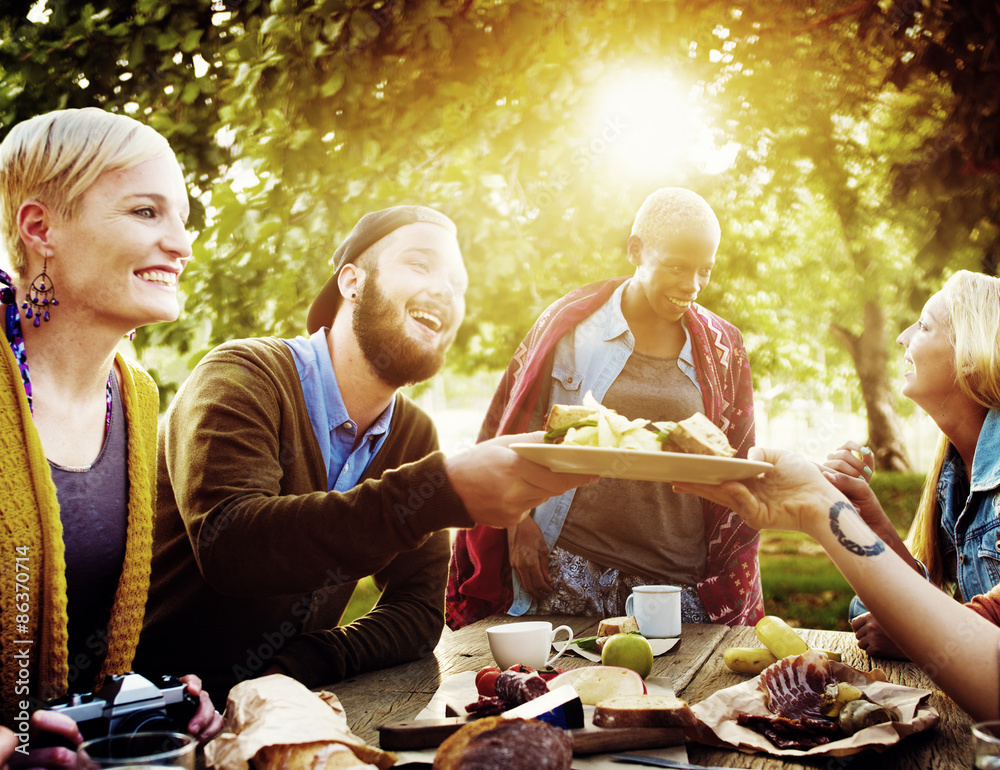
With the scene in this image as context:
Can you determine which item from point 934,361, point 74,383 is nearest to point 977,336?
point 934,361

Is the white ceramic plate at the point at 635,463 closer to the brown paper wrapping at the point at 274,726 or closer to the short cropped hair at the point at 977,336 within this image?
the brown paper wrapping at the point at 274,726

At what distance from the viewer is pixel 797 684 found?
164cm

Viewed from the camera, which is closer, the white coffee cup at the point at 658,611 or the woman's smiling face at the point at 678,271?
the white coffee cup at the point at 658,611

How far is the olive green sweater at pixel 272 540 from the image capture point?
1.78 metres

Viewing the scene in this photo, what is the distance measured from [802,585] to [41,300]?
712 cm

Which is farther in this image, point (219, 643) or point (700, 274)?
point (700, 274)

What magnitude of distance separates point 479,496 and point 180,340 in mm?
2409

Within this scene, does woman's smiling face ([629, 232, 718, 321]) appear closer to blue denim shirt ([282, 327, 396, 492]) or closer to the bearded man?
the bearded man

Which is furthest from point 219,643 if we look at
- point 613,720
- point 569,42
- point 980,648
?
point 569,42

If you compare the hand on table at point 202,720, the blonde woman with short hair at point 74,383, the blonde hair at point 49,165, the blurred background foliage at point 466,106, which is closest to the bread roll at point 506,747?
the hand on table at point 202,720

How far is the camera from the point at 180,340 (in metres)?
3.72

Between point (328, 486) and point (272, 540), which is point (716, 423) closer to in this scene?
point (328, 486)

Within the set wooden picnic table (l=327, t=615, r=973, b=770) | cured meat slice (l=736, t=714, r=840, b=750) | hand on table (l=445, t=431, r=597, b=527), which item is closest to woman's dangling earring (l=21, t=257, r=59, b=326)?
hand on table (l=445, t=431, r=597, b=527)

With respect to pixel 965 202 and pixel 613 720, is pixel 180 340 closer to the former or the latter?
pixel 613 720
